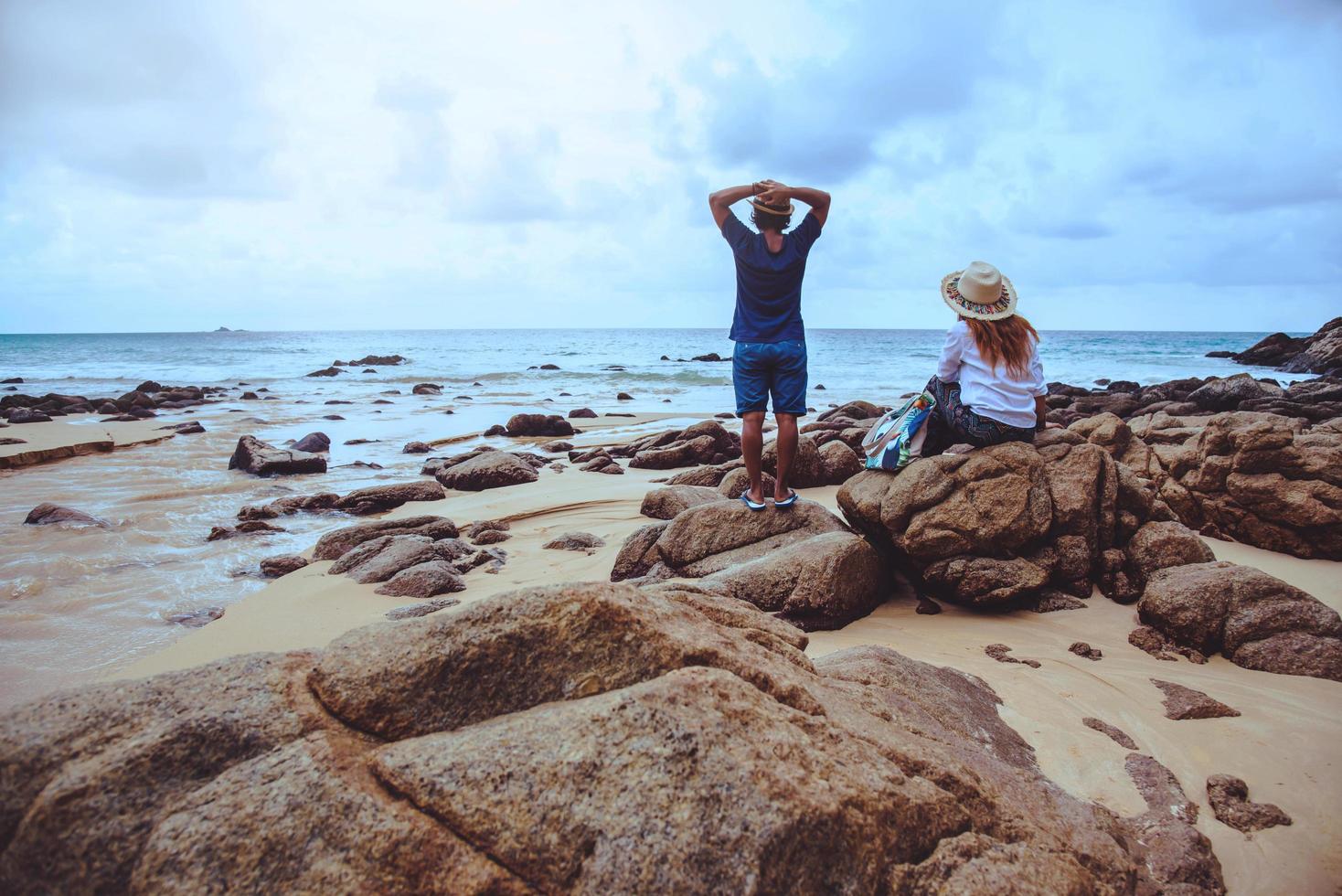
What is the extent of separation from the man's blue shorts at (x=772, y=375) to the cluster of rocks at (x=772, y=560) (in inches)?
32.5

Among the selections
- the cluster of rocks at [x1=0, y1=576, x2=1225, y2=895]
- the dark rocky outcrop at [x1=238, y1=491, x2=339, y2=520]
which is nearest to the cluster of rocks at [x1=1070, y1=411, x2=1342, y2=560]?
the cluster of rocks at [x1=0, y1=576, x2=1225, y2=895]

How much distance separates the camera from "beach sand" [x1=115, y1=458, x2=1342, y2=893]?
2.87 m

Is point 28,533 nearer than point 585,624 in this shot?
No

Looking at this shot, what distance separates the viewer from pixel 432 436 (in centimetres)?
1559

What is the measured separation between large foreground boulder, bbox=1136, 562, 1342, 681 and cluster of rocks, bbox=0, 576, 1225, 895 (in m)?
2.63

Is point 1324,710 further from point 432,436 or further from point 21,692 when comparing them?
point 432,436

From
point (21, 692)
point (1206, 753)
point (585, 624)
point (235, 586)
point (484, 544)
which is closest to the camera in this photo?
point (585, 624)

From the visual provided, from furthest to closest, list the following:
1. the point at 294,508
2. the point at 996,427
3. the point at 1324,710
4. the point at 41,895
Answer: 1. the point at 294,508
2. the point at 996,427
3. the point at 1324,710
4. the point at 41,895

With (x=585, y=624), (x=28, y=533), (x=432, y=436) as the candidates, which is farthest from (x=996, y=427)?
(x=432, y=436)

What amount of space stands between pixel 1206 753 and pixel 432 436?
1433cm

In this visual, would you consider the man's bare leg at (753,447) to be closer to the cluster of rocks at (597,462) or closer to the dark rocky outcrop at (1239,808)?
the dark rocky outcrop at (1239,808)

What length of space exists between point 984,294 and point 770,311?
152 centimetres

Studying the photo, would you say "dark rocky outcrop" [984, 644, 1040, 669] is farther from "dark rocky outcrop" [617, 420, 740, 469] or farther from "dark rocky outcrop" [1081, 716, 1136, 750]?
"dark rocky outcrop" [617, 420, 740, 469]

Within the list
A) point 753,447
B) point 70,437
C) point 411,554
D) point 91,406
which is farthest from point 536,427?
point 91,406
